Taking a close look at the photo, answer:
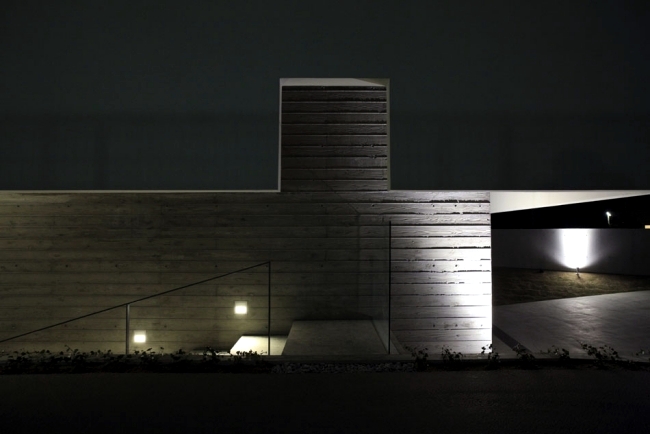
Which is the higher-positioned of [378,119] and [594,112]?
[378,119]

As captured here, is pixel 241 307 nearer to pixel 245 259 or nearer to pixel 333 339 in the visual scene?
pixel 245 259

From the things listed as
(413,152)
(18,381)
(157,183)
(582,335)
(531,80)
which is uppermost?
(531,80)

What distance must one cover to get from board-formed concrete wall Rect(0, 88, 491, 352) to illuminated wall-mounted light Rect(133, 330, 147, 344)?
60 mm

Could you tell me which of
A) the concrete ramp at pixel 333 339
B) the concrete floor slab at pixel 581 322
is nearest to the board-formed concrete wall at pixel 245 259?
A: the concrete ramp at pixel 333 339

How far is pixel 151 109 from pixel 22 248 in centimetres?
325

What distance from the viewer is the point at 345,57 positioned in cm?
375

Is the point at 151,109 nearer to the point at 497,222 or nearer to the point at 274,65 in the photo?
the point at 274,65

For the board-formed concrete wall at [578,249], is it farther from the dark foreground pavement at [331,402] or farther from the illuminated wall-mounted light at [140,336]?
the illuminated wall-mounted light at [140,336]

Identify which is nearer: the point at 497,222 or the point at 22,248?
the point at 22,248

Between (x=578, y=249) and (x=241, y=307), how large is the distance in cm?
1017

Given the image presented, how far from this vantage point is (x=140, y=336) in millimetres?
5289

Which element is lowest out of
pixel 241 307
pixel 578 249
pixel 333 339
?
pixel 333 339

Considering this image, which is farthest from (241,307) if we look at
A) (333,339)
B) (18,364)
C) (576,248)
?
(576,248)

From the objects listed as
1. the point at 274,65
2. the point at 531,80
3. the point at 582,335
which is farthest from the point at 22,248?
the point at 582,335
